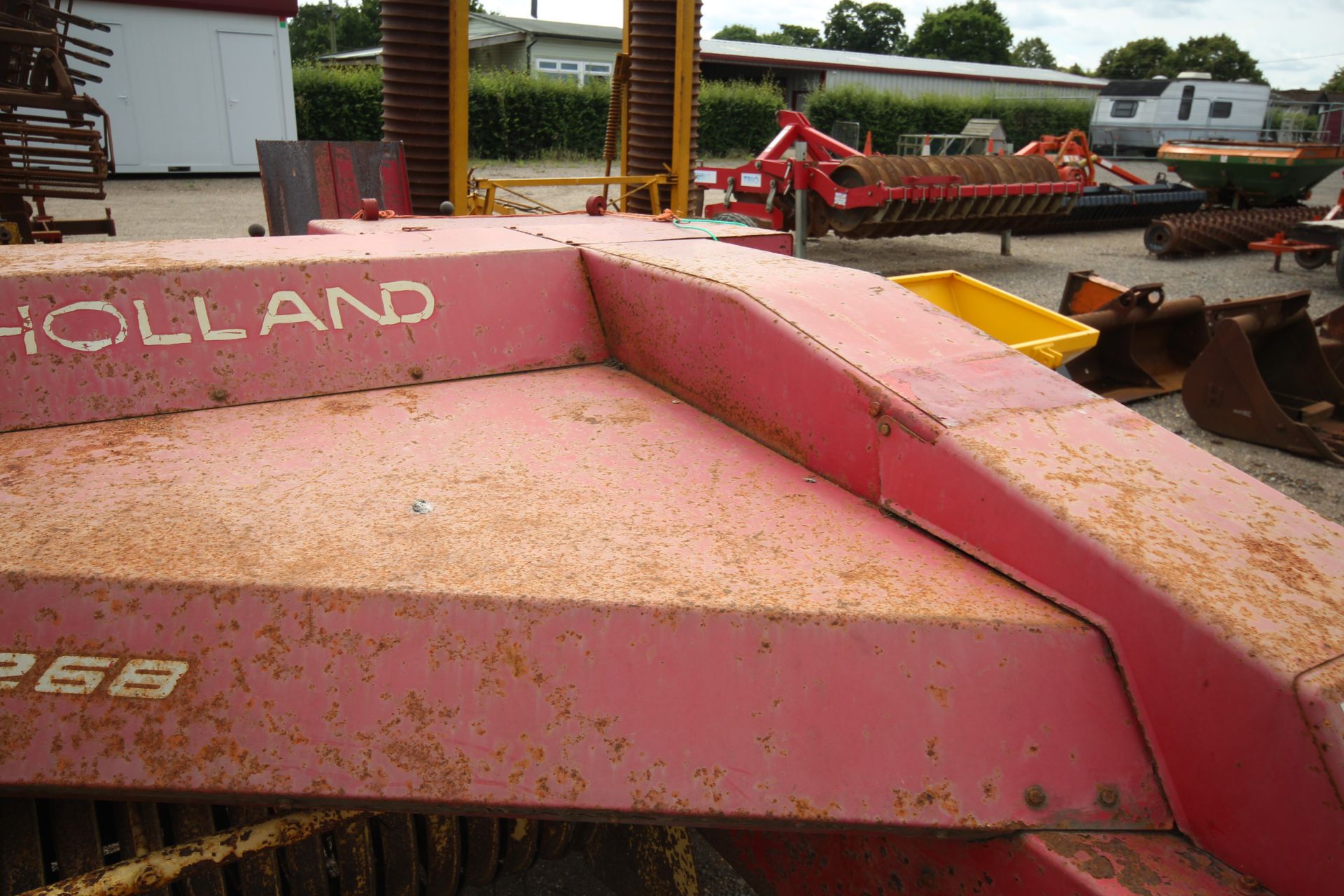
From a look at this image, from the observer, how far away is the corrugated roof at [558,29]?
27.0 meters

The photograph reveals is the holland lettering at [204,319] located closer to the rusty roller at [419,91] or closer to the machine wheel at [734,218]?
the machine wheel at [734,218]

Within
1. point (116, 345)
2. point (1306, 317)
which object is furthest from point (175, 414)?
point (1306, 317)

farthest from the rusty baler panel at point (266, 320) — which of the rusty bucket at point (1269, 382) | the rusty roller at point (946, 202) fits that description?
the rusty roller at point (946, 202)

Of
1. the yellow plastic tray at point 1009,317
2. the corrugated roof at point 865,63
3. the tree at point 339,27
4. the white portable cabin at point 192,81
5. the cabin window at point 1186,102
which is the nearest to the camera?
the yellow plastic tray at point 1009,317

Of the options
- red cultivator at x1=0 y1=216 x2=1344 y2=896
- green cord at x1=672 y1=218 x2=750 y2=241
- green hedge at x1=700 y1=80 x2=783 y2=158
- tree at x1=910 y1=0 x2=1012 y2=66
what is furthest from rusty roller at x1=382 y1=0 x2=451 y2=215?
tree at x1=910 y1=0 x2=1012 y2=66

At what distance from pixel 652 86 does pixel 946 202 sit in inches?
203

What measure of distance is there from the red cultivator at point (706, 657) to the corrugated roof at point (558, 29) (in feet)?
90.6

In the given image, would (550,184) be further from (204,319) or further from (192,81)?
(192,81)

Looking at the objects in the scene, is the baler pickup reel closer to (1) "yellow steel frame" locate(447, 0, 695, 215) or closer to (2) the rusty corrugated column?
(1) "yellow steel frame" locate(447, 0, 695, 215)

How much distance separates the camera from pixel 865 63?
3077cm

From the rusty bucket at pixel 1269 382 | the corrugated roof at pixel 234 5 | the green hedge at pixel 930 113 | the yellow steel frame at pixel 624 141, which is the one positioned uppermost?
the corrugated roof at pixel 234 5

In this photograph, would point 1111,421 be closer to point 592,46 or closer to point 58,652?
point 58,652

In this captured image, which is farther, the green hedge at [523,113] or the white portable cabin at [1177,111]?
the white portable cabin at [1177,111]

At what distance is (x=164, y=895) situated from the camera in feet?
5.01
